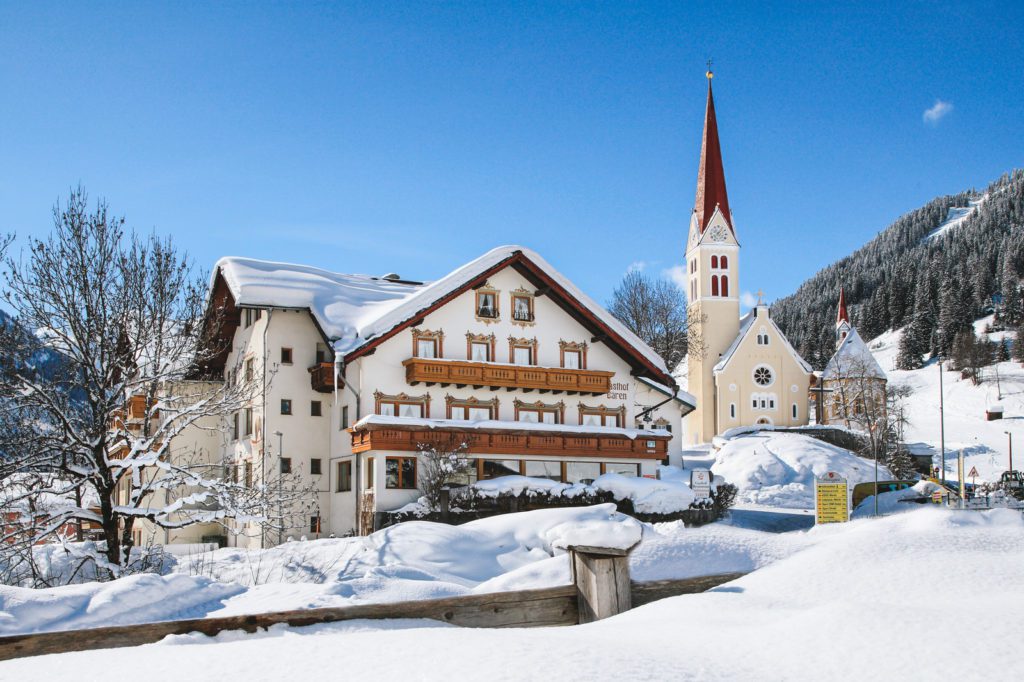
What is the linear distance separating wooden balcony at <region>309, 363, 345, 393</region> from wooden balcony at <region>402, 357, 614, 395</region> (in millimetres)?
2615

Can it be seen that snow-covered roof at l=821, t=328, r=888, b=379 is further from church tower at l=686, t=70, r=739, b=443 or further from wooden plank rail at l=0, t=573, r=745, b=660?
wooden plank rail at l=0, t=573, r=745, b=660

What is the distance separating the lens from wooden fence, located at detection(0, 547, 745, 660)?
19.8 feet

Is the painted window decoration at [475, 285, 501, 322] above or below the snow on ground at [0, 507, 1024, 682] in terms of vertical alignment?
above

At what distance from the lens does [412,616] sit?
6.75m

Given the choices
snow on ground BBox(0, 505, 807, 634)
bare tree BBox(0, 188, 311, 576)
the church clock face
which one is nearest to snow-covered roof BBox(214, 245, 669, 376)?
bare tree BBox(0, 188, 311, 576)

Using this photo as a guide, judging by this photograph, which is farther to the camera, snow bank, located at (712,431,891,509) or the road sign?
snow bank, located at (712,431,891,509)

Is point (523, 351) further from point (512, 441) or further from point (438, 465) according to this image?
point (438, 465)

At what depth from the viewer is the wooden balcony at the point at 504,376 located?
32.5 metres

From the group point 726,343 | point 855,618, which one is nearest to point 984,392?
point 726,343

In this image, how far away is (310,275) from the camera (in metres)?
35.7

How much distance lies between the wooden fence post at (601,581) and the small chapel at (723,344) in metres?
70.5

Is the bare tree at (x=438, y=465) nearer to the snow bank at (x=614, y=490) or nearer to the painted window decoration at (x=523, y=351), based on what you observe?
the snow bank at (x=614, y=490)

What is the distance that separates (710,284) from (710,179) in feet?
28.9

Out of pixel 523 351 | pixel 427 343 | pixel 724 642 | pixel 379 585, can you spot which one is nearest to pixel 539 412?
pixel 523 351
